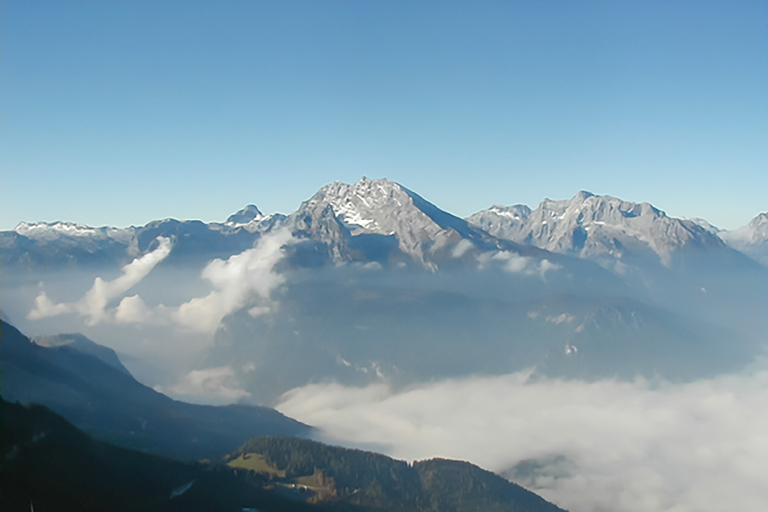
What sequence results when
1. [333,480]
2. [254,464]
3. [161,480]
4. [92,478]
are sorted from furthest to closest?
[333,480], [254,464], [161,480], [92,478]

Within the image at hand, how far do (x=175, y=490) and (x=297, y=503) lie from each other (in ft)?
114

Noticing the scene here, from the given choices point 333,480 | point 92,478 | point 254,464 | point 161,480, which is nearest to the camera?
point 92,478

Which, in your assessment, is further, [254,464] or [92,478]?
[254,464]

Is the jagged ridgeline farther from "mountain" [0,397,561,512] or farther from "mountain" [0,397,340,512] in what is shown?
"mountain" [0,397,340,512]

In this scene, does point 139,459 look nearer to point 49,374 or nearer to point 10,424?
point 10,424

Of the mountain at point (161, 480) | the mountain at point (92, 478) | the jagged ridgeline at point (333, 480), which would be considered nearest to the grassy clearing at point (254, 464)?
the jagged ridgeline at point (333, 480)

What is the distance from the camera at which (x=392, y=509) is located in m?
171

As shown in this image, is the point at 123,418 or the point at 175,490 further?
the point at 123,418

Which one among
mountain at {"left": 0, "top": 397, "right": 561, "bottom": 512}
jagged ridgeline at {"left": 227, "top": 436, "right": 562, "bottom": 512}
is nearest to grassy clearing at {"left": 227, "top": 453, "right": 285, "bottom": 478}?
jagged ridgeline at {"left": 227, "top": 436, "right": 562, "bottom": 512}

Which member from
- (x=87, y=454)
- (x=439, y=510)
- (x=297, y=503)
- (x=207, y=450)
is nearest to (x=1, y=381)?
(x=87, y=454)

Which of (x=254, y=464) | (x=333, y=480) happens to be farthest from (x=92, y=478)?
(x=333, y=480)

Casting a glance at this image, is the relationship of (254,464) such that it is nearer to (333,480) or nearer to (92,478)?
(333,480)

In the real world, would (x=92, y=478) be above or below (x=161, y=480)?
below

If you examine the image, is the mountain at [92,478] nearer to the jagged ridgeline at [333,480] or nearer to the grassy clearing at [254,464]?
the jagged ridgeline at [333,480]
